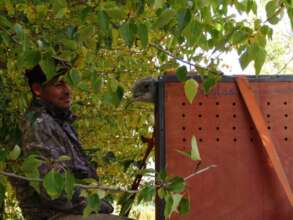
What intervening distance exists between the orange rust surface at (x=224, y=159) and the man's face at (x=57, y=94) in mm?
893

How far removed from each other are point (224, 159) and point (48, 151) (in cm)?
90

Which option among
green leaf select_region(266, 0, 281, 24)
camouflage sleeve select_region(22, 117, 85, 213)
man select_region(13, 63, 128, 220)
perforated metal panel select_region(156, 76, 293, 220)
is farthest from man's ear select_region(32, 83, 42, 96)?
green leaf select_region(266, 0, 281, 24)

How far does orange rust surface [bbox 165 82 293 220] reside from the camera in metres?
3.11

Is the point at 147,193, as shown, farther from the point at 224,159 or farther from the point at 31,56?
the point at 224,159

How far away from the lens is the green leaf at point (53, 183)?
7.50ft

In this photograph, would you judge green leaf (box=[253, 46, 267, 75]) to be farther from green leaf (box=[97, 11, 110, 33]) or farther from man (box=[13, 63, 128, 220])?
man (box=[13, 63, 128, 220])

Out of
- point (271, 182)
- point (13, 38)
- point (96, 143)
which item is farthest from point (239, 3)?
point (96, 143)

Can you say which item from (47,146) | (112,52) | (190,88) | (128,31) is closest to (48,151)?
(47,146)

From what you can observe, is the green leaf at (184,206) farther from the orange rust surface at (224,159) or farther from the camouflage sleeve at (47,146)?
the camouflage sleeve at (47,146)

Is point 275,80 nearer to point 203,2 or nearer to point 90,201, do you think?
point 203,2

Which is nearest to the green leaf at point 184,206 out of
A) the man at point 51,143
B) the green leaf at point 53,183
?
the green leaf at point 53,183

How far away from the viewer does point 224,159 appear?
3.11m

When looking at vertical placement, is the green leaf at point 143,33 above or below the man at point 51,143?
above

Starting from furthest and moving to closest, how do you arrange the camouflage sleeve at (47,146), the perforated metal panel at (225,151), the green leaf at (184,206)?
the camouflage sleeve at (47,146) → the perforated metal panel at (225,151) → the green leaf at (184,206)
